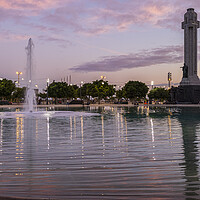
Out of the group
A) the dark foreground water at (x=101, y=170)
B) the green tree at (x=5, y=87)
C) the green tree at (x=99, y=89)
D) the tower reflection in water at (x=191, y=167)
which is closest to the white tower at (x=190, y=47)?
the green tree at (x=99, y=89)

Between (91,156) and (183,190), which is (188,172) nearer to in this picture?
(183,190)

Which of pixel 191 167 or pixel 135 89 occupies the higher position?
pixel 135 89

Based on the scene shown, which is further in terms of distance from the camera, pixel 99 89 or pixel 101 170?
pixel 99 89

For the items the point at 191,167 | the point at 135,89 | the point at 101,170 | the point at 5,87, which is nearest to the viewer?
the point at 101,170

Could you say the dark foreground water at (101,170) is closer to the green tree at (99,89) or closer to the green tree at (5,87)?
the green tree at (5,87)

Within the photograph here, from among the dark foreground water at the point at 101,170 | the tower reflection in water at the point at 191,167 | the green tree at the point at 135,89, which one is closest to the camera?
the dark foreground water at the point at 101,170

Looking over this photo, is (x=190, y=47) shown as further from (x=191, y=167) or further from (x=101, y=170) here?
(x=101, y=170)

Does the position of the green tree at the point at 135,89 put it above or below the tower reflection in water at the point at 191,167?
above

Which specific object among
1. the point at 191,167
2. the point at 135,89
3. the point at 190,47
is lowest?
the point at 191,167

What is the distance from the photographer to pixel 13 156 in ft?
28.0

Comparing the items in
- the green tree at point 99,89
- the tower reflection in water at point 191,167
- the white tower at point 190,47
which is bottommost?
the tower reflection in water at point 191,167

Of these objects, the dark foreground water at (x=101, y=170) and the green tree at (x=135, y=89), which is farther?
the green tree at (x=135, y=89)

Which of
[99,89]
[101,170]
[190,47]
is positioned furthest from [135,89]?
[101,170]

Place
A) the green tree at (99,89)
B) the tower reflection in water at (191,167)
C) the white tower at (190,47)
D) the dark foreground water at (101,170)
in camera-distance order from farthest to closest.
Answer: the green tree at (99,89), the white tower at (190,47), the tower reflection in water at (191,167), the dark foreground water at (101,170)
